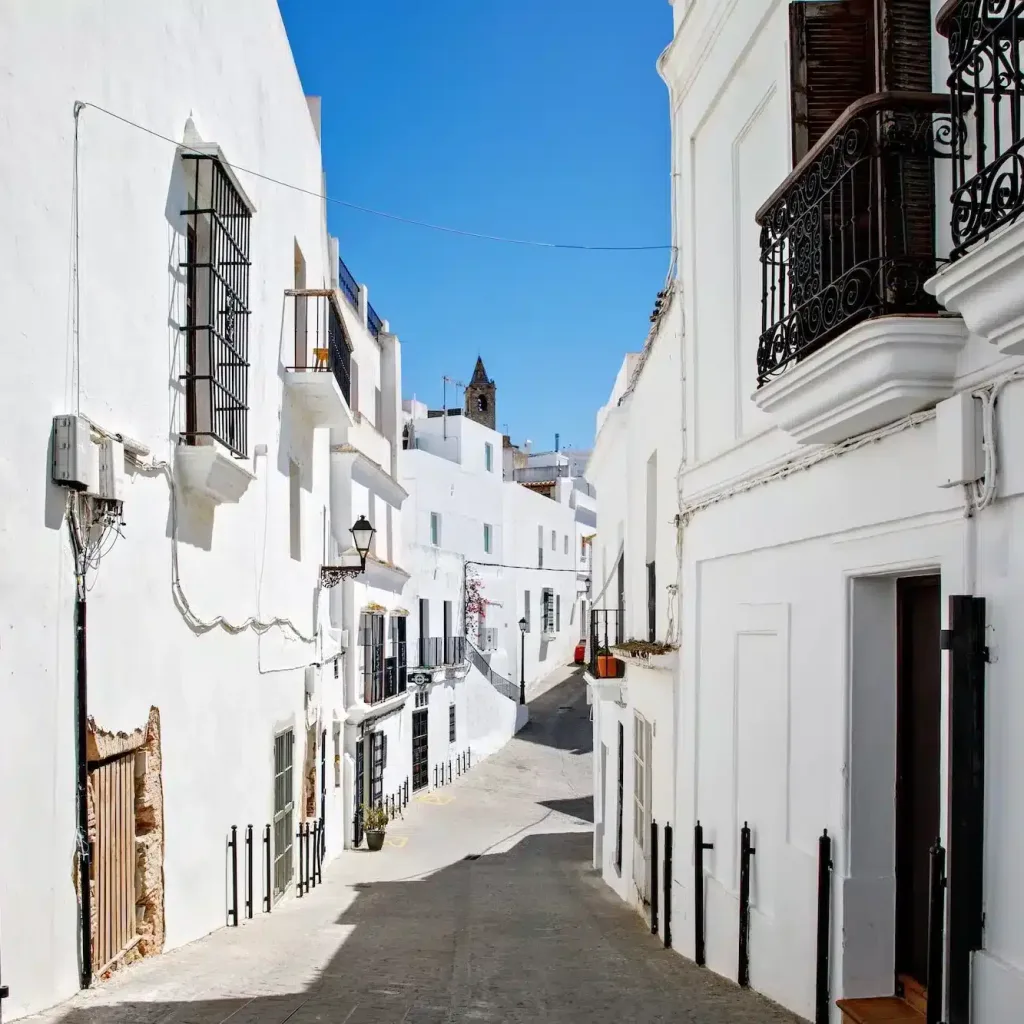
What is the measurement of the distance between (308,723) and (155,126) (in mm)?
8047

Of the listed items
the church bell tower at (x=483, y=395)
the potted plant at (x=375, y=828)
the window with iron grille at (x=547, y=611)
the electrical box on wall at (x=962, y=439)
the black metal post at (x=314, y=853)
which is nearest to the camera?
the electrical box on wall at (x=962, y=439)

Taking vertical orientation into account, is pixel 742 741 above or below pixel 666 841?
above

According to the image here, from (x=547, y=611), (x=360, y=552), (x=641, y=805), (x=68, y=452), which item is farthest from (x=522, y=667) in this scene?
(x=68, y=452)

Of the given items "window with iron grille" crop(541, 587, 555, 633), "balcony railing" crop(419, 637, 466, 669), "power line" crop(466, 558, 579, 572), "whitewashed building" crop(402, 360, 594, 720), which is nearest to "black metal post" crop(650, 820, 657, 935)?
"balcony railing" crop(419, 637, 466, 669)

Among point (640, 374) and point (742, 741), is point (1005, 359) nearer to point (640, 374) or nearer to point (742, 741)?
point (742, 741)

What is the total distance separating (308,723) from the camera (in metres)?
13.5

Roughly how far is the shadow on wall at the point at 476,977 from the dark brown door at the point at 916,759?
99 cm

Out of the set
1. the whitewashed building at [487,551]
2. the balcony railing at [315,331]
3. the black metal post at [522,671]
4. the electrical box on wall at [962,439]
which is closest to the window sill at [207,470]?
the balcony railing at [315,331]

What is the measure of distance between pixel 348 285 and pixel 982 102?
15.9 metres

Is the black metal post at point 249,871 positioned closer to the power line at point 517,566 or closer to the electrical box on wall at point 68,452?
the electrical box on wall at point 68,452

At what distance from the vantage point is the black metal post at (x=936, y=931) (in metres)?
4.34

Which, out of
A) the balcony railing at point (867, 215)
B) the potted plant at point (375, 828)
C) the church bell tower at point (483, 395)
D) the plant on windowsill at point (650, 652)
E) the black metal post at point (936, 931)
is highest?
the church bell tower at point (483, 395)

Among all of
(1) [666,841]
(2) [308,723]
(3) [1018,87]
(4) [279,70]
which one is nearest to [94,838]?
(1) [666,841]

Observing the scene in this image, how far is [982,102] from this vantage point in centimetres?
388
